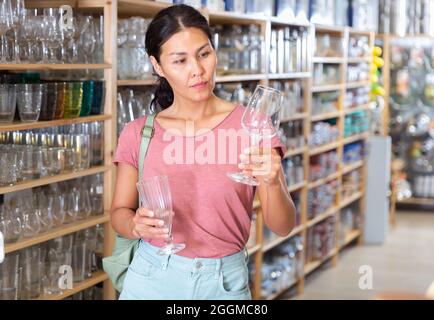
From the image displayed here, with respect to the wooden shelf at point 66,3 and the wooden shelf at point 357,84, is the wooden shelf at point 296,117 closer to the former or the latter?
the wooden shelf at point 357,84

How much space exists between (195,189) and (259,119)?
25 centimetres

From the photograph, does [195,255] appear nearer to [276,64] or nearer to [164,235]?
[164,235]

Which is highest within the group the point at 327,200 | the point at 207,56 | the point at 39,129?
the point at 207,56

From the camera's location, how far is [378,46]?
867cm

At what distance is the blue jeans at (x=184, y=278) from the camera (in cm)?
214

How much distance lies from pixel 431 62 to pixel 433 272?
10.9 ft

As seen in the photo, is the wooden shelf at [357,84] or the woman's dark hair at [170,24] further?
the wooden shelf at [357,84]

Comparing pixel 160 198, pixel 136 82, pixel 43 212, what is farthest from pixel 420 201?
pixel 160 198

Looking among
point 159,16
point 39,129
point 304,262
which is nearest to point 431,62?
point 304,262

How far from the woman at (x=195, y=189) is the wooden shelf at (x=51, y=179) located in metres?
0.84

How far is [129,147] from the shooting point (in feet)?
7.41

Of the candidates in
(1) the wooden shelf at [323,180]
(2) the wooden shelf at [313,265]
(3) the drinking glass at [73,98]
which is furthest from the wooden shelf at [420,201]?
(3) the drinking glass at [73,98]
